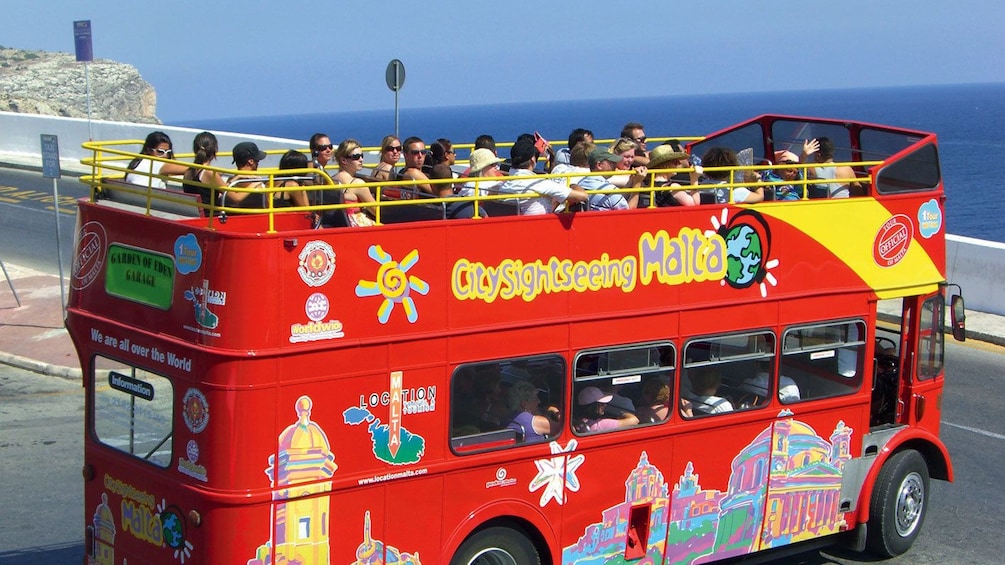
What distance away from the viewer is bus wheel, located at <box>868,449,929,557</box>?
1005 cm

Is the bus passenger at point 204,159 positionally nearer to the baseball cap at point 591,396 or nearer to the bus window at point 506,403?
the bus window at point 506,403

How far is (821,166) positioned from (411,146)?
321 centimetres

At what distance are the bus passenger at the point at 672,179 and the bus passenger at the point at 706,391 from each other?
124cm

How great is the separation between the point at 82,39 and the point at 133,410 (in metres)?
18.3

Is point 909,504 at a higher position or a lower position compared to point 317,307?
lower

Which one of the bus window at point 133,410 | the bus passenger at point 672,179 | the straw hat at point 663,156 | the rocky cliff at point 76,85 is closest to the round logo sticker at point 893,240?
the bus passenger at point 672,179

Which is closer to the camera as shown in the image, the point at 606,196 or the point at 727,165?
the point at 606,196

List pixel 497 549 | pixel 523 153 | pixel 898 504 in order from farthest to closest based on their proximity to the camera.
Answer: pixel 898 504 → pixel 523 153 → pixel 497 549

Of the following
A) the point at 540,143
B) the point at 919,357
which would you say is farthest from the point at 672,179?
the point at 919,357

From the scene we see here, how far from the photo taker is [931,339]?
10.4 m

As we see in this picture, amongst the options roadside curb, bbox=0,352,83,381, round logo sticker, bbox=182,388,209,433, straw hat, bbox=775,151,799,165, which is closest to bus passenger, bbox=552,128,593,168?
straw hat, bbox=775,151,799,165

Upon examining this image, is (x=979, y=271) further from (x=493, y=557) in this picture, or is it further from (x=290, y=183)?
(x=290, y=183)

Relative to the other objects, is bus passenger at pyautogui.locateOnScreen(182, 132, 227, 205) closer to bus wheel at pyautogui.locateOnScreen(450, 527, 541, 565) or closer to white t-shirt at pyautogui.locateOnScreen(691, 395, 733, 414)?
bus wheel at pyautogui.locateOnScreen(450, 527, 541, 565)

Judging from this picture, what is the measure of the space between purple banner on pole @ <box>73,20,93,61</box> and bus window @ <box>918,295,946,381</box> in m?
18.8
